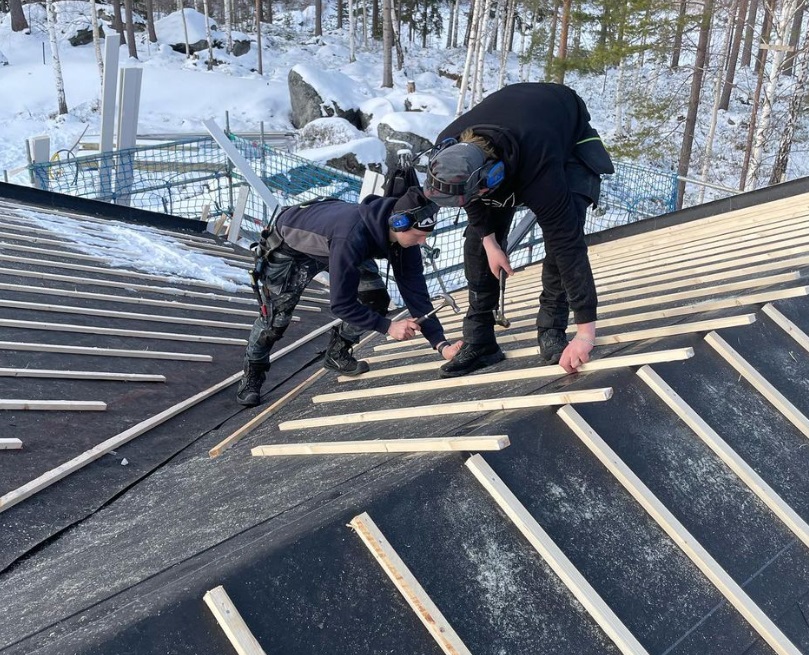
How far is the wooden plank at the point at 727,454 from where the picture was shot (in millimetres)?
2303

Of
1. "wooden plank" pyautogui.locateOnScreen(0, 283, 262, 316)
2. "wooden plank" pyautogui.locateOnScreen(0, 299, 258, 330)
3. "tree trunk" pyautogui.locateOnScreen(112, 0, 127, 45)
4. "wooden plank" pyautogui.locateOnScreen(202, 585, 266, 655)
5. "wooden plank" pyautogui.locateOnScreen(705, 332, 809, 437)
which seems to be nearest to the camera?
"wooden plank" pyautogui.locateOnScreen(202, 585, 266, 655)

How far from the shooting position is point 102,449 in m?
3.74

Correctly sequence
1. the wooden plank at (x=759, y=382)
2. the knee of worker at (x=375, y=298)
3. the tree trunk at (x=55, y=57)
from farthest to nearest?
the tree trunk at (x=55, y=57) < the knee of worker at (x=375, y=298) < the wooden plank at (x=759, y=382)

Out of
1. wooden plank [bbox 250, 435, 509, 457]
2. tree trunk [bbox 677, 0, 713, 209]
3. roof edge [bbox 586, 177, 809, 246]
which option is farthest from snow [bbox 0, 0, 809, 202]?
wooden plank [bbox 250, 435, 509, 457]

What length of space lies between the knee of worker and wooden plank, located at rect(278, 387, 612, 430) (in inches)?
36.4

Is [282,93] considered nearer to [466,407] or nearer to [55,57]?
[55,57]

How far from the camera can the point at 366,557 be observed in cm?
195

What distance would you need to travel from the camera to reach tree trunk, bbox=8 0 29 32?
2875 cm

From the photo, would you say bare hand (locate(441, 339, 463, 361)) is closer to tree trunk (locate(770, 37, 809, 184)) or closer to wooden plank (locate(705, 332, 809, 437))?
wooden plank (locate(705, 332, 809, 437))

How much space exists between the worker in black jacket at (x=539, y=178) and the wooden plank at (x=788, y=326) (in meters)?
0.92

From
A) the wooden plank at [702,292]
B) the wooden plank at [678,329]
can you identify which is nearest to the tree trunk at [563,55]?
the wooden plank at [702,292]

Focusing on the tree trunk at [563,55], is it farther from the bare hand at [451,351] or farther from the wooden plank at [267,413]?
the bare hand at [451,351]

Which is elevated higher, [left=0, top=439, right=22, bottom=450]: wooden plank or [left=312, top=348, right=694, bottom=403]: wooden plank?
[left=312, top=348, right=694, bottom=403]: wooden plank

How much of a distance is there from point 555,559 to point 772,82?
13.8 meters
